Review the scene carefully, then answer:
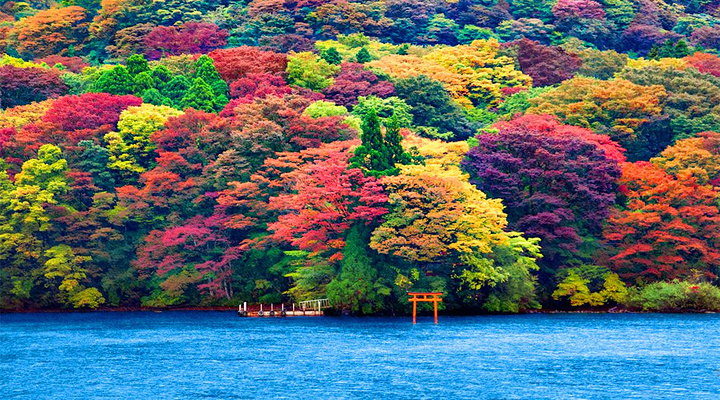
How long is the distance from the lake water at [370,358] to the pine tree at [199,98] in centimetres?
2603

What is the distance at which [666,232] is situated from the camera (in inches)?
2840

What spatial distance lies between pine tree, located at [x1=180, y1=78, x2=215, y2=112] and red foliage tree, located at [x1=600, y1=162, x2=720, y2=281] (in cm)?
3427

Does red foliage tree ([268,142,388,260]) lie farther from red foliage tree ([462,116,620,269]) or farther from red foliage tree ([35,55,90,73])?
red foliage tree ([35,55,90,73])

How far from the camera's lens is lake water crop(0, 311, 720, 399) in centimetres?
4319

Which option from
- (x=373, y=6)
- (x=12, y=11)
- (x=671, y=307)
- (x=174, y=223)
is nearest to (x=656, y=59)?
(x=373, y=6)

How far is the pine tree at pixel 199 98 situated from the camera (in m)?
90.9

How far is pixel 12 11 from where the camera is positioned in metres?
153

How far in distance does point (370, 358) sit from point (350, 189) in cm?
1912

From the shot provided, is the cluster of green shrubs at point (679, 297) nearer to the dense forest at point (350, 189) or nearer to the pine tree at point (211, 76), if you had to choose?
the dense forest at point (350, 189)

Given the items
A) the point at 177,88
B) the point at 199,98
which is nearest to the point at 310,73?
the point at 199,98

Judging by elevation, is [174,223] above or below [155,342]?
above

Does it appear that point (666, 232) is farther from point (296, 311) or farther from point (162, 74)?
point (162, 74)

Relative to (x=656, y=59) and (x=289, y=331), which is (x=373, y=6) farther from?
(x=289, y=331)

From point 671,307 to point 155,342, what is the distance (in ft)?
106
